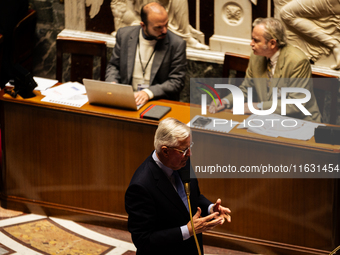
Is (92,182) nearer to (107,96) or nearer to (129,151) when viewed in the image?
(129,151)

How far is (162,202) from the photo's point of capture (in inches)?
95.5

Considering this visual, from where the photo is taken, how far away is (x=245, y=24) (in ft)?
17.7

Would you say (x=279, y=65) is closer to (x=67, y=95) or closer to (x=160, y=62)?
(x=160, y=62)

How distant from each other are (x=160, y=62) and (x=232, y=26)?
1.34 meters

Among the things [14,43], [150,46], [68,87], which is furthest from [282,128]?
[14,43]

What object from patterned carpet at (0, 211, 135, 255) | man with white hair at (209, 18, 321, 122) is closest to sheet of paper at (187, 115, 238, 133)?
man with white hair at (209, 18, 321, 122)

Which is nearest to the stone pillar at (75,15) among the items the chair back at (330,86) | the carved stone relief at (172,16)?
the carved stone relief at (172,16)

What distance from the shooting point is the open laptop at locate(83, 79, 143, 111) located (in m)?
3.82

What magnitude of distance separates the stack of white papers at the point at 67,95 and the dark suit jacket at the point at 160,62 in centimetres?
31

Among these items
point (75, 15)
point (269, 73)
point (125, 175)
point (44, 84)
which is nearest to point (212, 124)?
Answer: point (269, 73)

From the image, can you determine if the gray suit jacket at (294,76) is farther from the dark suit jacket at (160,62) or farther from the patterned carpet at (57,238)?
the patterned carpet at (57,238)

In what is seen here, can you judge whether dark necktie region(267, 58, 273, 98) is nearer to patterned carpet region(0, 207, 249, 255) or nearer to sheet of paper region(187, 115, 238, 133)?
sheet of paper region(187, 115, 238, 133)

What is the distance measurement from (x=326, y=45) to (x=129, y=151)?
2.44 meters

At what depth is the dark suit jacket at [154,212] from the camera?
2.38m
